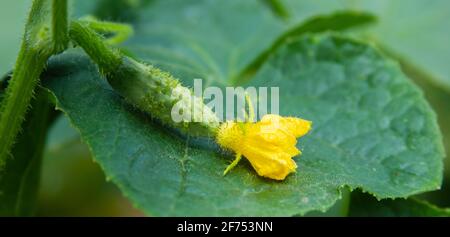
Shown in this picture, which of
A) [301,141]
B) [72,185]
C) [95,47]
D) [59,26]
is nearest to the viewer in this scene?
[59,26]

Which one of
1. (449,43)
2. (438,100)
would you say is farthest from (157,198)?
(438,100)

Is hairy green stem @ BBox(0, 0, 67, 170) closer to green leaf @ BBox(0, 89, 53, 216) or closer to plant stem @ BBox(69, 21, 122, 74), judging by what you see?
plant stem @ BBox(69, 21, 122, 74)

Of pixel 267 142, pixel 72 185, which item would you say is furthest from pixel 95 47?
pixel 72 185

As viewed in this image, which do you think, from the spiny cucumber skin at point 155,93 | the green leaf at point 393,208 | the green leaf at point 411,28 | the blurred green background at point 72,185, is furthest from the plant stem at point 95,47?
the green leaf at point 411,28

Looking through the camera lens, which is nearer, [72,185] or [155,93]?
[155,93]

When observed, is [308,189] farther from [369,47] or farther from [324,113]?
[369,47]

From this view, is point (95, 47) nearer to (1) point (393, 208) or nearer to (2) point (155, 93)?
(2) point (155, 93)

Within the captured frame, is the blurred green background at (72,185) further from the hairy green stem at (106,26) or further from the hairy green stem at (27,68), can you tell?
the hairy green stem at (27,68)
